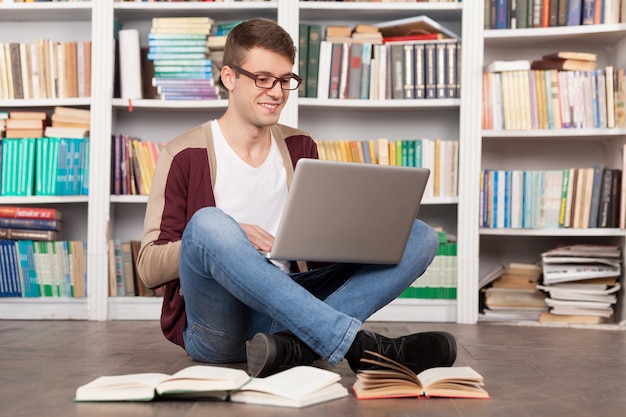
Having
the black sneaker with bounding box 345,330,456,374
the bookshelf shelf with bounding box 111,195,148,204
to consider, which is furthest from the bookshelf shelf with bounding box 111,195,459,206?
the black sneaker with bounding box 345,330,456,374

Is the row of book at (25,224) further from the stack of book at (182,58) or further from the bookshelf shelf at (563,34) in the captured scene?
the bookshelf shelf at (563,34)

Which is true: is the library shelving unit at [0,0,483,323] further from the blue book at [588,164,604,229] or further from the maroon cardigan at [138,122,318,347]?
the maroon cardigan at [138,122,318,347]

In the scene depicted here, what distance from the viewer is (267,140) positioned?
232cm

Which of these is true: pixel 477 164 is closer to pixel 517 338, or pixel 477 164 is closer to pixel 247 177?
pixel 517 338

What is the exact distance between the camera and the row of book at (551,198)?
11.6 feet

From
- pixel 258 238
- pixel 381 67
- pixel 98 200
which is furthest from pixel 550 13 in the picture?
pixel 258 238

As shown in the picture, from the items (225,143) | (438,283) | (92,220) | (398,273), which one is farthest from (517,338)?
(92,220)

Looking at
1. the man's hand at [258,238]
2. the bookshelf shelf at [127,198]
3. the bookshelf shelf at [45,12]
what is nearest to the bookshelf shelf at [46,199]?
the bookshelf shelf at [127,198]

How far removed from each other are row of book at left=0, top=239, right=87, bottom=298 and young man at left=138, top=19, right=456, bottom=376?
151 cm

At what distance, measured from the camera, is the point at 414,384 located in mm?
1763

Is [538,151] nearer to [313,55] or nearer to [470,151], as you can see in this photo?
[470,151]

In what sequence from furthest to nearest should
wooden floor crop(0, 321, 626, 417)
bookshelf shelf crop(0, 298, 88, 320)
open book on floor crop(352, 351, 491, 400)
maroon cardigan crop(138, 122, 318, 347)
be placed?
bookshelf shelf crop(0, 298, 88, 320) → maroon cardigan crop(138, 122, 318, 347) → open book on floor crop(352, 351, 491, 400) → wooden floor crop(0, 321, 626, 417)

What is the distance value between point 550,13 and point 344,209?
215 centimetres

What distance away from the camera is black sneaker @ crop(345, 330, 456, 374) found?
6.45ft
